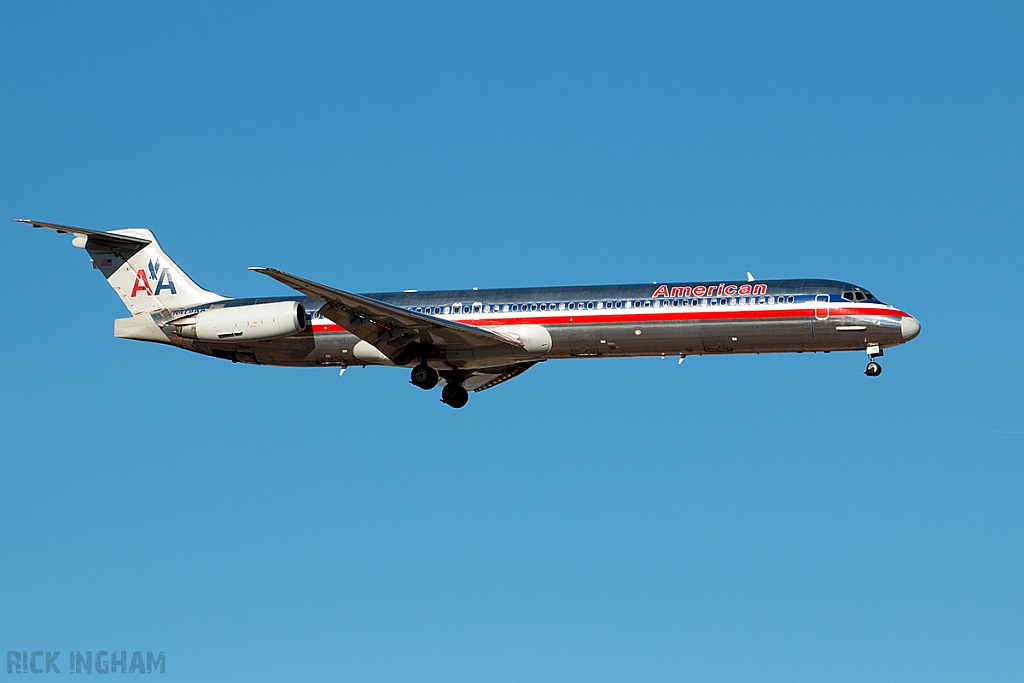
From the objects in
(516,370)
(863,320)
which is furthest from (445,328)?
(863,320)

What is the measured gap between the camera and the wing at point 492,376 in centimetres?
4772

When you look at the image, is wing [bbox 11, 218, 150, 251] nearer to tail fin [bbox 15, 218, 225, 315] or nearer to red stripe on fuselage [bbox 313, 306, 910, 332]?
tail fin [bbox 15, 218, 225, 315]

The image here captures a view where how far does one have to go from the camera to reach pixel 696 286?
4238 cm

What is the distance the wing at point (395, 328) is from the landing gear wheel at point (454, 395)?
8.55ft

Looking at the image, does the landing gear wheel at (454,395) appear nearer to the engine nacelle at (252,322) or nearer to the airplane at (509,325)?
the airplane at (509,325)

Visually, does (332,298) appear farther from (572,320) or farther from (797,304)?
(797,304)

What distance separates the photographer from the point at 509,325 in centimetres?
4309

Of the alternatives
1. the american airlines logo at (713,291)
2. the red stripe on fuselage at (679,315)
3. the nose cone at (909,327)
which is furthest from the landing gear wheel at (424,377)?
the nose cone at (909,327)

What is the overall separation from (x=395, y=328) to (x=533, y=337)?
174 inches

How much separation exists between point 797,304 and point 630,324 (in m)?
5.10

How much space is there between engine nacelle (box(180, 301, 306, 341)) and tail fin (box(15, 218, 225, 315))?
3.24 metres

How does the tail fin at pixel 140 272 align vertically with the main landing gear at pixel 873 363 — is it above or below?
above

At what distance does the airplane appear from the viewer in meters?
41.3

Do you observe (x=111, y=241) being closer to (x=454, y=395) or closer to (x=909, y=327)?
(x=454, y=395)
